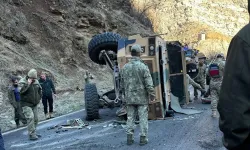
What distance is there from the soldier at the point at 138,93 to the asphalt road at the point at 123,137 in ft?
0.97

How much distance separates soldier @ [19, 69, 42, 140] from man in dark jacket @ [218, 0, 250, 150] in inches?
259

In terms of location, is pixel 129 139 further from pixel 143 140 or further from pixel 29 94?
pixel 29 94

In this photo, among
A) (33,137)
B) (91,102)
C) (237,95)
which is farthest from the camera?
(91,102)

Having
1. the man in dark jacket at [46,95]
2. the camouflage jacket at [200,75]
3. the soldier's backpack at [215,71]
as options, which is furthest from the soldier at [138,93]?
the camouflage jacket at [200,75]

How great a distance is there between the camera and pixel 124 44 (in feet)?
29.2

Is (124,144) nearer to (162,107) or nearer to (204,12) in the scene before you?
(162,107)

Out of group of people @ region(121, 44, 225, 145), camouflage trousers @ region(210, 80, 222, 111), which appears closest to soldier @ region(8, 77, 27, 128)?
group of people @ region(121, 44, 225, 145)

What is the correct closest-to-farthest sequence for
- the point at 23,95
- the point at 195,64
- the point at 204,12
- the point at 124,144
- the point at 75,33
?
the point at 124,144 < the point at 23,95 < the point at 195,64 < the point at 75,33 < the point at 204,12

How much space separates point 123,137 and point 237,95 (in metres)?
5.76

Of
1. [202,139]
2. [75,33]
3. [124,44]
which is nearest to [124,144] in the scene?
[202,139]

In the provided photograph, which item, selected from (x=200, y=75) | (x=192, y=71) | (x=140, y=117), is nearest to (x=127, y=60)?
(x=140, y=117)

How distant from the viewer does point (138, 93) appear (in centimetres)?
655

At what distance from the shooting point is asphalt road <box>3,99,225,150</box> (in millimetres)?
6445

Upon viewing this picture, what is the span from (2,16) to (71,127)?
1116 cm
